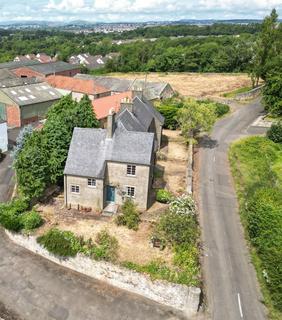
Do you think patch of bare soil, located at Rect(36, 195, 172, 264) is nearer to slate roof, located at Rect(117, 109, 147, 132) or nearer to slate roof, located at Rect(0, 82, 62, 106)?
slate roof, located at Rect(117, 109, 147, 132)

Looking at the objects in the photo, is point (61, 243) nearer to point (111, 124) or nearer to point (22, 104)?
point (111, 124)

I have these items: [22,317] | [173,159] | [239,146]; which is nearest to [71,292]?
[22,317]

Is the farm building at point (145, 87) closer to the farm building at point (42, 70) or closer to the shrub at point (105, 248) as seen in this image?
the farm building at point (42, 70)

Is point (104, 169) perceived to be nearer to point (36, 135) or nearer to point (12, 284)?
point (36, 135)

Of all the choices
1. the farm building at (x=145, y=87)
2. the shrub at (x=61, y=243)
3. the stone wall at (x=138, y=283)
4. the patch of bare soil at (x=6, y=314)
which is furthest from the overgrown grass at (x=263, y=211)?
the farm building at (x=145, y=87)

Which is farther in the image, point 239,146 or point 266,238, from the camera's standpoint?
point 239,146

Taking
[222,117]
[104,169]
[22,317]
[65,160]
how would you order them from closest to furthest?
[22,317] < [104,169] < [65,160] < [222,117]
